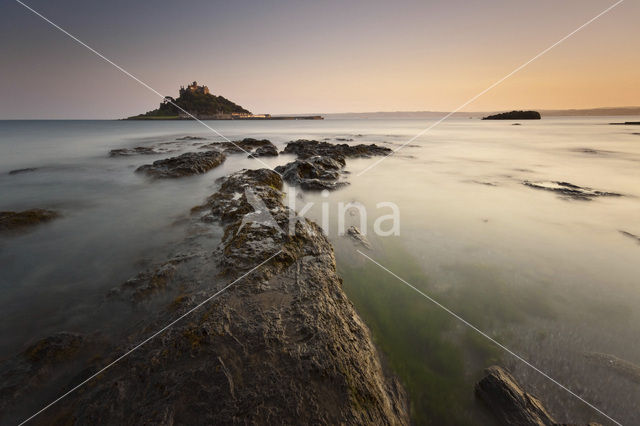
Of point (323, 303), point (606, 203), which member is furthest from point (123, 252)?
point (606, 203)

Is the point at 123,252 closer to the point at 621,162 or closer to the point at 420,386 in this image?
the point at 420,386

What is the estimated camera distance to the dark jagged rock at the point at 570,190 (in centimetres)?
839

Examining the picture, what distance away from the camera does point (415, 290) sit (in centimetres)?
390

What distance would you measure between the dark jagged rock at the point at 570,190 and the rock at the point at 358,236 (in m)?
A: 7.97

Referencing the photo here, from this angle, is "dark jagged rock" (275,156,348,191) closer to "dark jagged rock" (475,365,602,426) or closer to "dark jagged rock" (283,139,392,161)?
"dark jagged rock" (283,139,392,161)

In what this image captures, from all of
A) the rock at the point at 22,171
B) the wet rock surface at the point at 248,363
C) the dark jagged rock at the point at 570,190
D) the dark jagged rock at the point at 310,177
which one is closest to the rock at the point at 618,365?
the wet rock surface at the point at 248,363

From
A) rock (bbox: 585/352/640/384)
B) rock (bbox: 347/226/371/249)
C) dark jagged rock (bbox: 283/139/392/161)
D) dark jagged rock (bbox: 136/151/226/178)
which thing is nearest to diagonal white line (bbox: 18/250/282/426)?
rock (bbox: 347/226/371/249)

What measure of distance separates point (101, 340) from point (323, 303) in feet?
7.73

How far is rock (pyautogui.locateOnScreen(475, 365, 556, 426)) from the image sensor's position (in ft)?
7.04

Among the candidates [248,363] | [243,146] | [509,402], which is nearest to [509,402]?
[509,402]

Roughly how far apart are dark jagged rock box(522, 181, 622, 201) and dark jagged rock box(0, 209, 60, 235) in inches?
587

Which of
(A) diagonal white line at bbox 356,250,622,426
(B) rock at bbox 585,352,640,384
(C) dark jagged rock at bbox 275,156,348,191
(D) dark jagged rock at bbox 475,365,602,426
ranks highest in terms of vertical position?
(C) dark jagged rock at bbox 275,156,348,191

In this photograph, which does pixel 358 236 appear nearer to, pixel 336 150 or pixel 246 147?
pixel 336 150

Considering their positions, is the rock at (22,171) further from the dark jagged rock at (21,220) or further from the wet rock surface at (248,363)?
the wet rock surface at (248,363)
